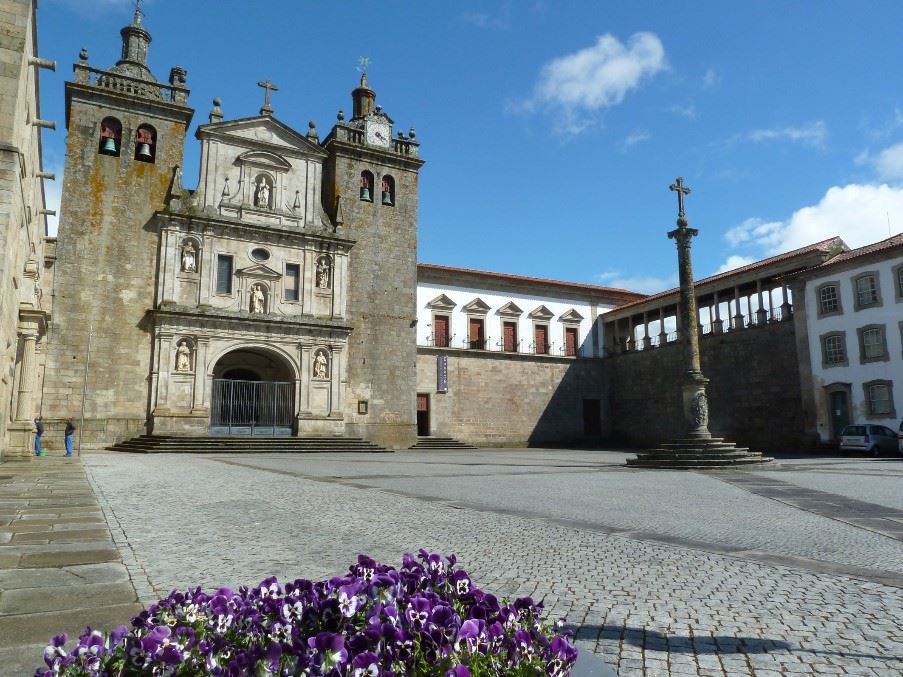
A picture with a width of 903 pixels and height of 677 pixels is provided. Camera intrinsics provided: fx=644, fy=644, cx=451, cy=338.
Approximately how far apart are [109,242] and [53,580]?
957 inches

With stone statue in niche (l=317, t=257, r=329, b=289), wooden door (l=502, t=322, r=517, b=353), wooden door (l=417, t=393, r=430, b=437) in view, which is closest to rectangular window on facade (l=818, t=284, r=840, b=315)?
wooden door (l=502, t=322, r=517, b=353)

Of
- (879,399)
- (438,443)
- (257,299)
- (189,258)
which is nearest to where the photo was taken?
(879,399)

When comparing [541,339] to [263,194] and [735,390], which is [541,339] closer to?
[735,390]

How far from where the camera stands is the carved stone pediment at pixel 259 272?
88.8 ft

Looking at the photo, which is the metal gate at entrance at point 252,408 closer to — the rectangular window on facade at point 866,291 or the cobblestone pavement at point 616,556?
the cobblestone pavement at point 616,556

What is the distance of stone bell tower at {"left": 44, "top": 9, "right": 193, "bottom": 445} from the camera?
23.6m

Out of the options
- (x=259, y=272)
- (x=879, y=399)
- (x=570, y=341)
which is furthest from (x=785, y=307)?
(x=259, y=272)

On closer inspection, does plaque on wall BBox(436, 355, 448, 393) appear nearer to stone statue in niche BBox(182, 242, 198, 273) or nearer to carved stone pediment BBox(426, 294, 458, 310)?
carved stone pediment BBox(426, 294, 458, 310)

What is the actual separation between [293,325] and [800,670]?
2608cm

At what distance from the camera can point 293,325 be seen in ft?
Result: 89.6

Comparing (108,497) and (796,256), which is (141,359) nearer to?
(108,497)

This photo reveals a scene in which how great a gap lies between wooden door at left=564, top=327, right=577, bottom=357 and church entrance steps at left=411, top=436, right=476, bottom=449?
10.8 meters

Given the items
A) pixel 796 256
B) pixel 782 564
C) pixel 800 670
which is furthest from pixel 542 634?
pixel 796 256

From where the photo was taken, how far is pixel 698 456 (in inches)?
636
